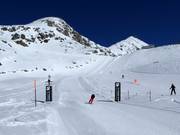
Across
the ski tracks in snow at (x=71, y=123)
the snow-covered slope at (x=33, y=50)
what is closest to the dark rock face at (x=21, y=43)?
the snow-covered slope at (x=33, y=50)

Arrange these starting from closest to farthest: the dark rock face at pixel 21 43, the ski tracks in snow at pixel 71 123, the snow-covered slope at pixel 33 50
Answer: the ski tracks in snow at pixel 71 123 → the snow-covered slope at pixel 33 50 → the dark rock face at pixel 21 43

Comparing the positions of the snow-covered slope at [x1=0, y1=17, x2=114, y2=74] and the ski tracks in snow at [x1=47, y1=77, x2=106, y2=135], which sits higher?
the snow-covered slope at [x1=0, y1=17, x2=114, y2=74]

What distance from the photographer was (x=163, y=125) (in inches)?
613

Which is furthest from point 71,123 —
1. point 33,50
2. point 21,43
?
point 21,43

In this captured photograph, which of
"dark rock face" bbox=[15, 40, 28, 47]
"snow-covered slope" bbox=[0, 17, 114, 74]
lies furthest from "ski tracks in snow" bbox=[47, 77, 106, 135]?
"dark rock face" bbox=[15, 40, 28, 47]

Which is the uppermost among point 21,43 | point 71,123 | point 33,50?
point 21,43

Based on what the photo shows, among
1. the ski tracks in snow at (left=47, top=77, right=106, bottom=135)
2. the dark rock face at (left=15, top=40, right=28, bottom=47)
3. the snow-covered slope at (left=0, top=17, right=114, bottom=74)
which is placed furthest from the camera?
the dark rock face at (left=15, top=40, right=28, bottom=47)

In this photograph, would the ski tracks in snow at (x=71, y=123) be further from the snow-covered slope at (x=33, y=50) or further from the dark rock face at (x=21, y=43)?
the dark rock face at (x=21, y=43)

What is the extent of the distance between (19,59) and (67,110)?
78243mm

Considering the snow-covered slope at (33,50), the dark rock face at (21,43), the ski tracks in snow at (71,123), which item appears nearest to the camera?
the ski tracks in snow at (71,123)

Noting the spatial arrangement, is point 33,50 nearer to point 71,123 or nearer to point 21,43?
point 21,43

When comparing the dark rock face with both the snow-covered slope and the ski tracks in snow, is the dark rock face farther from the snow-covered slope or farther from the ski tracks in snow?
the ski tracks in snow

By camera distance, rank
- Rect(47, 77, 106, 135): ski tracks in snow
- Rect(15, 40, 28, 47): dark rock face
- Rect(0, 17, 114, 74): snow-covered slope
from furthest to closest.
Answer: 1. Rect(15, 40, 28, 47): dark rock face
2. Rect(0, 17, 114, 74): snow-covered slope
3. Rect(47, 77, 106, 135): ski tracks in snow

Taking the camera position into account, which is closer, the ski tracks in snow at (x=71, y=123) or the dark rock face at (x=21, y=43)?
the ski tracks in snow at (x=71, y=123)
